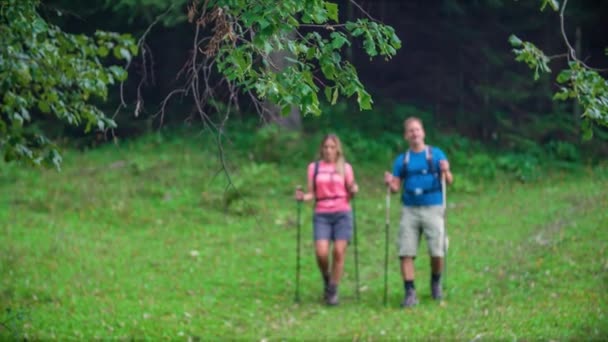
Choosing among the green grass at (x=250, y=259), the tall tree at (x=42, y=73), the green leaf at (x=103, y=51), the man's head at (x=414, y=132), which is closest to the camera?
the tall tree at (x=42, y=73)

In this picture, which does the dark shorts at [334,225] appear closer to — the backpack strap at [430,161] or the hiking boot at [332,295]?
the hiking boot at [332,295]

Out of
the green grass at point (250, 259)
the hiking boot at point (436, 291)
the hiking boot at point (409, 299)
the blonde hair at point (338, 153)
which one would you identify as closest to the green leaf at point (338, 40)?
the green grass at point (250, 259)

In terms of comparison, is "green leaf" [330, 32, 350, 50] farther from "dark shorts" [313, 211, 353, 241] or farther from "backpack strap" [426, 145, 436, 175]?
"dark shorts" [313, 211, 353, 241]

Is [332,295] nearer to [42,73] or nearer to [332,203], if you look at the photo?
Result: [332,203]

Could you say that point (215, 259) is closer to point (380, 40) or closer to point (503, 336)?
point (503, 336)

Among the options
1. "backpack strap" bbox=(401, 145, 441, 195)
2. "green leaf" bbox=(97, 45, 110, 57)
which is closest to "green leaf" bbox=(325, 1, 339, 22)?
"green leaf" bbox=(97, 45, 110, 57)

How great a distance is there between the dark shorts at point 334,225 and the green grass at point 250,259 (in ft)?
2.75

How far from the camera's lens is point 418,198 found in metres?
9.93

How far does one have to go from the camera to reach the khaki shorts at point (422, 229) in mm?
9938

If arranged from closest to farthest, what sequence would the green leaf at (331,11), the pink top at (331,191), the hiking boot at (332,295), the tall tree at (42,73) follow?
the green leaf at (331,11)
the tall tree at (42,73)
the pink top at (331,191)
the hiking boot at (332,295)

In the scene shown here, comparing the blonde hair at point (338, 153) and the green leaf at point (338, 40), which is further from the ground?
the green leaf at point (338, 40)

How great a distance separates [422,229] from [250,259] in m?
3.35

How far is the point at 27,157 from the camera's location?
279 inches

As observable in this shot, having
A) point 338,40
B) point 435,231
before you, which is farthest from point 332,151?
point 338,40
